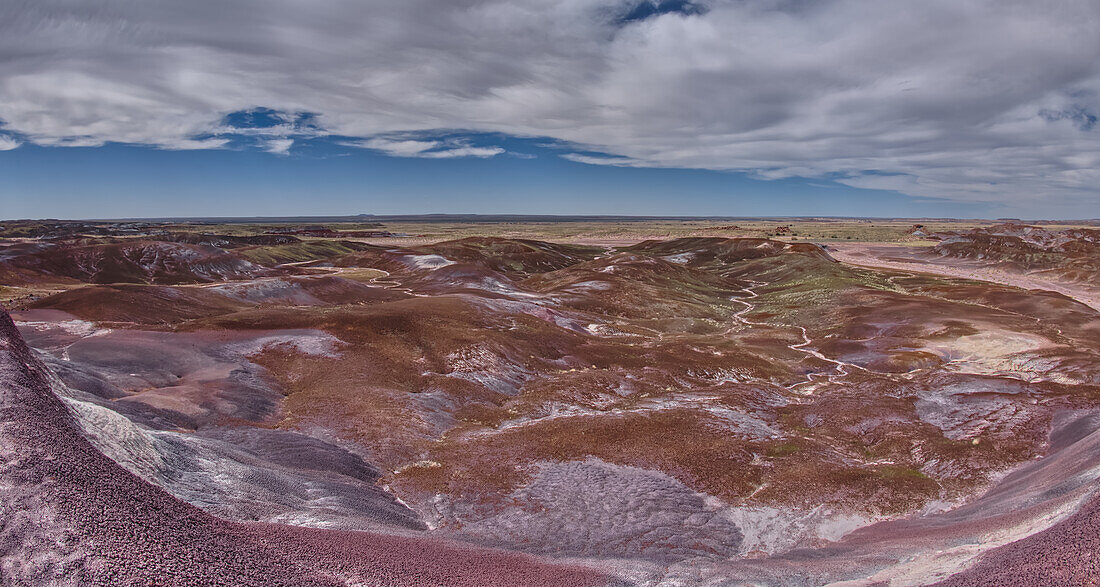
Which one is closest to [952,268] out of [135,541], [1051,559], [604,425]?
[604,425]

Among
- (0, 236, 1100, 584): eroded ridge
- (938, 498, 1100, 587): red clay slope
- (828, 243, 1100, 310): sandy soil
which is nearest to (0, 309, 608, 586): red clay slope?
(0, 236, 1100, 584): eroded ridge

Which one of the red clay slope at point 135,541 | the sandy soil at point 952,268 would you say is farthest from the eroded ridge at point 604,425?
the sandy soil at point 952,268

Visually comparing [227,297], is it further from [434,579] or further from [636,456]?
[434,579]

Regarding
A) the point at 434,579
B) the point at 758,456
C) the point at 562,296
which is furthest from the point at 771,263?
the point at 434,579

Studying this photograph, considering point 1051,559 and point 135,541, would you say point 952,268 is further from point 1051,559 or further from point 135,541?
point 135,541

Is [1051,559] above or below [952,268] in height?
below
